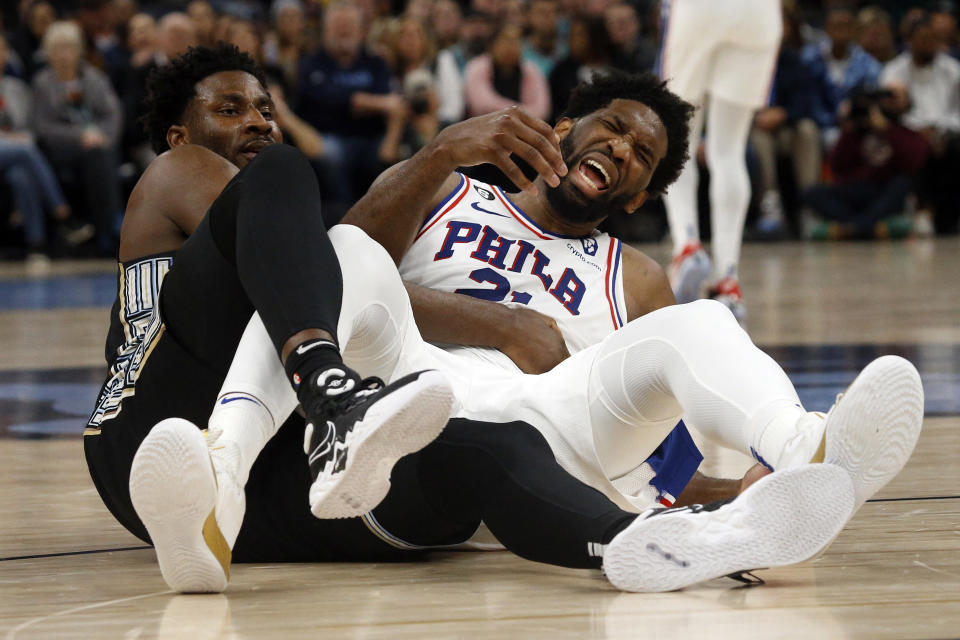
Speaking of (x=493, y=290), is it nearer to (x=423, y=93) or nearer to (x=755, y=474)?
(x=755, y=474)

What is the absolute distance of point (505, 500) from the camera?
6.18 ft

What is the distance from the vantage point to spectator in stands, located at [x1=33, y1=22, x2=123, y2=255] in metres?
9.06

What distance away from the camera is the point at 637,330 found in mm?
2016

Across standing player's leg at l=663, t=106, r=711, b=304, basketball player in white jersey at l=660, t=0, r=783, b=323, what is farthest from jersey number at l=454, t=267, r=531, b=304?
basketball player in white jersey at l=660, t=0, r=783, b=323

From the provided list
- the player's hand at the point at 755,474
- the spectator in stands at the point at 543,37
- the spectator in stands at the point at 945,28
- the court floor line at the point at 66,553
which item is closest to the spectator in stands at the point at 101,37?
the spectator in stands at the point at 543,37

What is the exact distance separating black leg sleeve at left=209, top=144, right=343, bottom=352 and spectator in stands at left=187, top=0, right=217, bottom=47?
24.7 feet

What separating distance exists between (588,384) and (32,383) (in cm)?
285

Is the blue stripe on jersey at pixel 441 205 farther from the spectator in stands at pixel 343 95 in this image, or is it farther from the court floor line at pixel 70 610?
the spectator in stands at pixel 343 95

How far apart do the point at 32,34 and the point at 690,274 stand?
20.9 ft

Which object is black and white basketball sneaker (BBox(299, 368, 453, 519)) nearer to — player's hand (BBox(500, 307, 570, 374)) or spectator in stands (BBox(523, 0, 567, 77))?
player's hand (BBox(500, 307, 570, 374))

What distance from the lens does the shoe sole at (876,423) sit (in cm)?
167

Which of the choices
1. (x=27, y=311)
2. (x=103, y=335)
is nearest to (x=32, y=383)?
(x=103, y=335)

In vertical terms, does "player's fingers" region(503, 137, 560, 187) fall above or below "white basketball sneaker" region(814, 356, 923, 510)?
above

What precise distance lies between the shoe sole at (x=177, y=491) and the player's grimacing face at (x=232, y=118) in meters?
0.87
